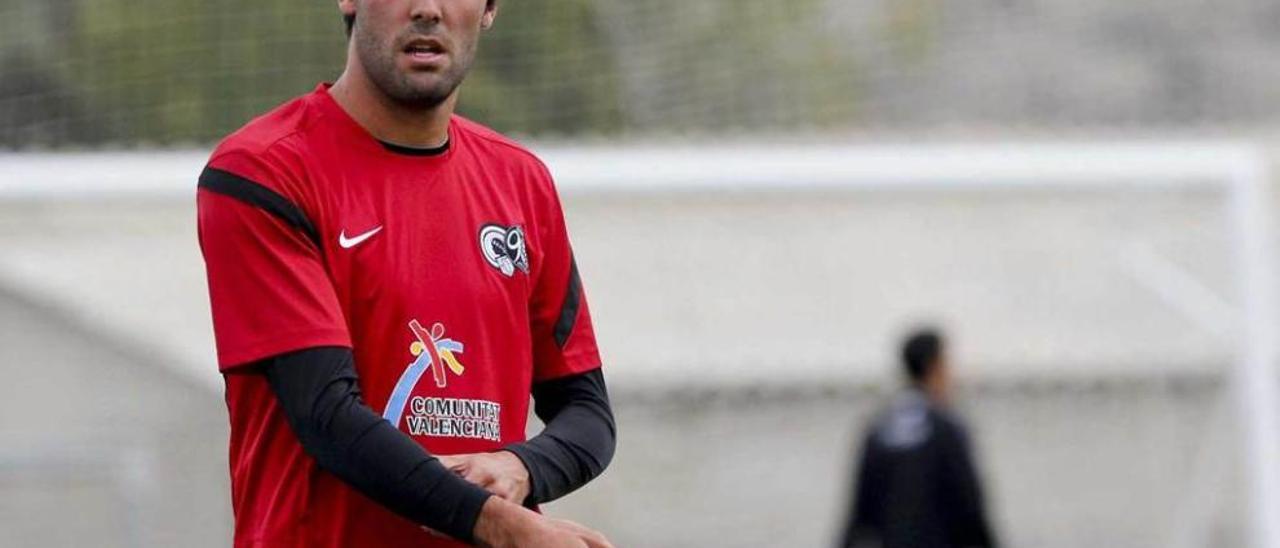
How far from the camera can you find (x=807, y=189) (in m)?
9.79

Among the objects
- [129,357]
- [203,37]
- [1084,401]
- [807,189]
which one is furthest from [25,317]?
[1084,401]

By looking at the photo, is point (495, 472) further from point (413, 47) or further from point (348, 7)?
point (348, 7)

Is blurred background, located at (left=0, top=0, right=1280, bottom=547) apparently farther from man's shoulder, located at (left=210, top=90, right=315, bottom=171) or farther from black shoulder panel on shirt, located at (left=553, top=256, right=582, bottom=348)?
man's shoulder, located at (left=210, top=90, right=315, bottom=171)

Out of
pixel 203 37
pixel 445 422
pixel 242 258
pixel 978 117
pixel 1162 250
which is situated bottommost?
pixel 1162 250

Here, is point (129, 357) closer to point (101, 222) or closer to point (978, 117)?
point (101, 222)

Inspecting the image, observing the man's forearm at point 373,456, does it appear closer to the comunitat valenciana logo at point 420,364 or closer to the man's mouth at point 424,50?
the comunitat valenciana logo at point 420,364

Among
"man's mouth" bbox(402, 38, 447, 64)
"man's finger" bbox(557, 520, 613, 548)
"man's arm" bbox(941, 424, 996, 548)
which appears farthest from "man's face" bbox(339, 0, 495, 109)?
"man's arm" bbox(941, 424, 996, 548)

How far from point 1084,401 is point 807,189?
475 centimetres

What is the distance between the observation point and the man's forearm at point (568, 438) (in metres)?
3.14

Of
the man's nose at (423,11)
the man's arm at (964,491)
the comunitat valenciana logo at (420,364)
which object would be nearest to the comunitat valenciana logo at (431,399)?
the comunitat valenciana logo at (420,364)

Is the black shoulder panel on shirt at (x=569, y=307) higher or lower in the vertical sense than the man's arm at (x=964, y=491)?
higher

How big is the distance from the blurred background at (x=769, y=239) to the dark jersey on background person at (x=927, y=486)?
2010 mm

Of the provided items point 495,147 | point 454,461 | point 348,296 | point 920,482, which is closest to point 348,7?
point 495,147

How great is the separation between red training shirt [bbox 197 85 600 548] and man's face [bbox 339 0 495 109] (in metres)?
0.09
